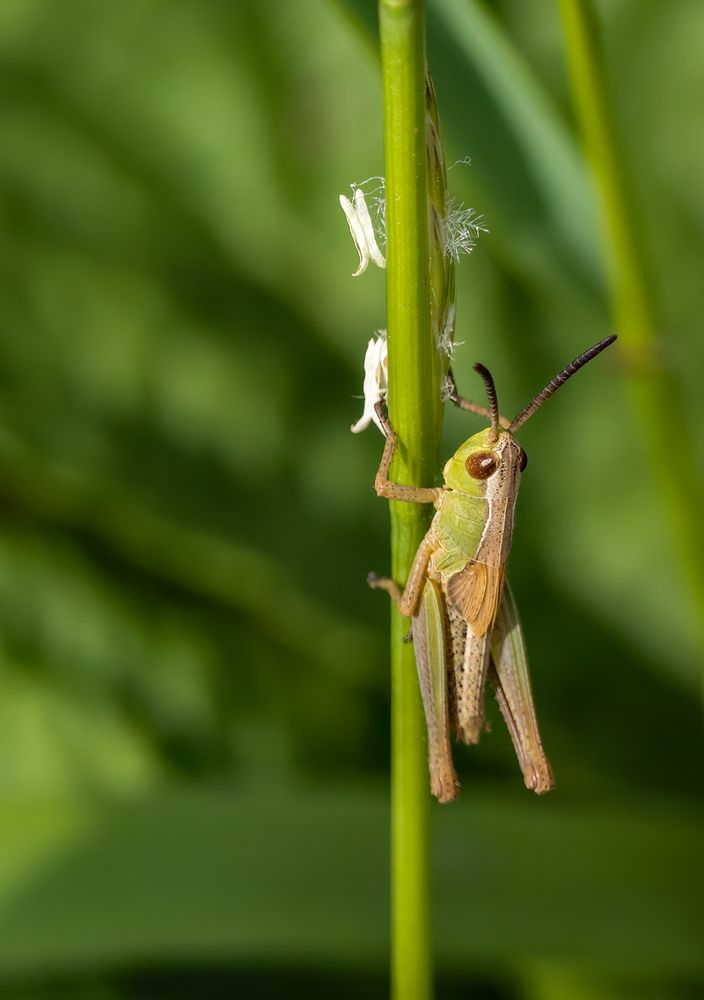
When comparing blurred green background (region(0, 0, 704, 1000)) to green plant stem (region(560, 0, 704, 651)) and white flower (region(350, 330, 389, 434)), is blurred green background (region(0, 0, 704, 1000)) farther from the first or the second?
white flower (region(350, 330, 389, 434))

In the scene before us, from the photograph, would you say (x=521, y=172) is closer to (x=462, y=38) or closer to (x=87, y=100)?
(x=462, y=38)

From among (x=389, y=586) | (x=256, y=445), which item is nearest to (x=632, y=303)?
(x=389, y=586)

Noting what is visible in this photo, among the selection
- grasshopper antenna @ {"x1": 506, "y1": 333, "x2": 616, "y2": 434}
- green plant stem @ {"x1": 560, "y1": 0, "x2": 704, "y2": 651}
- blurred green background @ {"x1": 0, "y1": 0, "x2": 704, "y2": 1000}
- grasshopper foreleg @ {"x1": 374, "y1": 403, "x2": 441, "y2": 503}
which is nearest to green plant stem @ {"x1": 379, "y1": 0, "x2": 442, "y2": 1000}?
grasshopper foreleg @ {"x1": 374, "y1": 403, "x2": 441, "y2": 503}

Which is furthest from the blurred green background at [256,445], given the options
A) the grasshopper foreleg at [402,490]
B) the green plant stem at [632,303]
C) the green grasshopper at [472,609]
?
the grasshopper foreleg at [402,490]

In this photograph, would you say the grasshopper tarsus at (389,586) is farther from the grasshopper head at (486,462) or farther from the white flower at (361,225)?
the white flower at (361,225)

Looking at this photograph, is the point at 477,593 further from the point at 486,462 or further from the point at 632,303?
the point at 632,303
